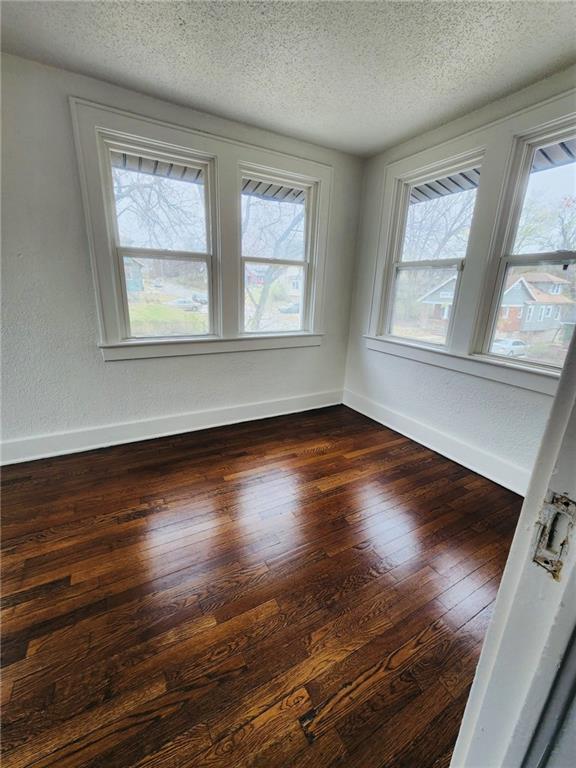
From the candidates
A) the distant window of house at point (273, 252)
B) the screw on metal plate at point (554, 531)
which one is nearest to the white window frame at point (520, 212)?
the distant window of house at point (273, 252)

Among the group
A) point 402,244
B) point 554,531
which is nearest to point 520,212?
point 402,244

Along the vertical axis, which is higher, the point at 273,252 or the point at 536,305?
the point at 273,252

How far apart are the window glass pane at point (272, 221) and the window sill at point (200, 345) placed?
74 cm

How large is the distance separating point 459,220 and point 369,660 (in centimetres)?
276

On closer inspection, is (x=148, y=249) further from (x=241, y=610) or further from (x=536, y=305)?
(x=536, y=305)

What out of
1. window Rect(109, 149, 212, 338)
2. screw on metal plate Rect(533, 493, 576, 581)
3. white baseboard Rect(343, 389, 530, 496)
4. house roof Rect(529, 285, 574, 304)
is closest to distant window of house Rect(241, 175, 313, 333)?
window Rect(109, 149, 212, 338)

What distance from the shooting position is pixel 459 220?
243 centimetres

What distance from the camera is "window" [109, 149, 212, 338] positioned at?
7.68 ft

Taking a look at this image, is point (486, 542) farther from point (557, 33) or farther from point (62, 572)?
point (557, 33)

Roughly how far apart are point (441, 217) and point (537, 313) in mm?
1097

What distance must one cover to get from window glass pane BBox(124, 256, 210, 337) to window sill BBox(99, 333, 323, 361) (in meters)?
0.12

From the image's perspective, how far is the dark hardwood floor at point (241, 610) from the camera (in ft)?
3.20

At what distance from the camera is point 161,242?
247 cm

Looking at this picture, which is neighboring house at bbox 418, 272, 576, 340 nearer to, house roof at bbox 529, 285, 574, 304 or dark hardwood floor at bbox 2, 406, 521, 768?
house roof at bbox 529, 285, 574, 304
